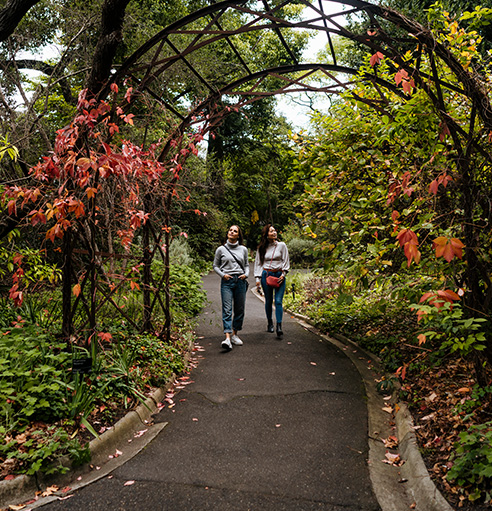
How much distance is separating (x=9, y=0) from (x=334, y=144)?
4.60m

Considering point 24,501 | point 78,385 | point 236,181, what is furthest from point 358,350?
point 236,181

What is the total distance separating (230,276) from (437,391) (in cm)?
358

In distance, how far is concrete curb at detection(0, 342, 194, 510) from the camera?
3057 millimetres

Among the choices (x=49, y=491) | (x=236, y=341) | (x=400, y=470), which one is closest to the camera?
(x=49, y=491)

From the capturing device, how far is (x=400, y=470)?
3.57m

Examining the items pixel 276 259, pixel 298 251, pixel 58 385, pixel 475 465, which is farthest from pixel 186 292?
pixel 298 251

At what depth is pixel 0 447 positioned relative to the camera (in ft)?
10.5

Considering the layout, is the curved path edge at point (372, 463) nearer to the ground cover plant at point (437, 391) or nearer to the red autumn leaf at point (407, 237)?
the ground cover plant at point (437, 391)

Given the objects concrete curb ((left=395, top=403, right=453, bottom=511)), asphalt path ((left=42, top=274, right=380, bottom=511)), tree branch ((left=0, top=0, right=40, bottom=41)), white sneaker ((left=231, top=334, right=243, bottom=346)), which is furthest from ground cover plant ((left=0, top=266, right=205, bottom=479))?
tree branch ((left=0, top=0, right=40, bottom=41))

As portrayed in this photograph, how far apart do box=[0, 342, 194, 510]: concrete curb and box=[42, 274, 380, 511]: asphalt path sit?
10 centimetres

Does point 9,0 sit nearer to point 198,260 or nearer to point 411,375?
point 411,375

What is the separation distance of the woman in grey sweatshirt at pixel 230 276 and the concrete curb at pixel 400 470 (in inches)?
103

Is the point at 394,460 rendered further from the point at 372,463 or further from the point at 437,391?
the point at 437,391

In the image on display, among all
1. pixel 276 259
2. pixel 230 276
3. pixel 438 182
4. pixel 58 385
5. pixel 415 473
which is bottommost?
Answer: pixel 415 473
